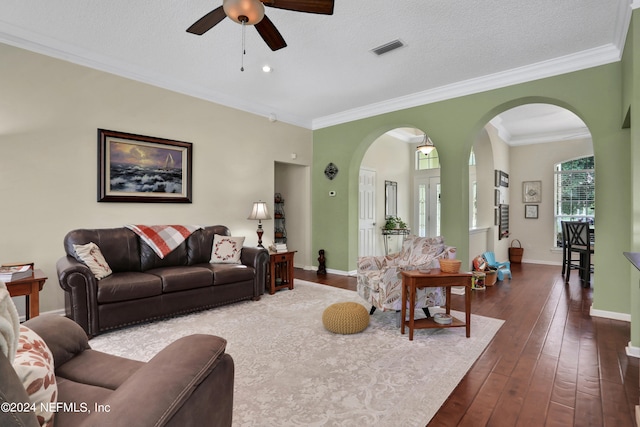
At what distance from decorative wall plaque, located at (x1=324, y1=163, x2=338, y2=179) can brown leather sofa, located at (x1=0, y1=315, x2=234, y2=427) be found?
4.91 metres

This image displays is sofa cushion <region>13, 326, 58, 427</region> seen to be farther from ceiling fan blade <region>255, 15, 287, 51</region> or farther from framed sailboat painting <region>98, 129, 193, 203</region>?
framed sailboat painting <region>98, 129, 193, 203</region>

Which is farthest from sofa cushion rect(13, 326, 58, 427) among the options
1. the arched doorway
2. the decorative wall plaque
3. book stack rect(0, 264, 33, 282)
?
the arched doorway

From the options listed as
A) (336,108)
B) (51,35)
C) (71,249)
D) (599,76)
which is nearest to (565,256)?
(599,76)

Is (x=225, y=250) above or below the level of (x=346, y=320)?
above

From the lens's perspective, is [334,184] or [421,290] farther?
[334,184]

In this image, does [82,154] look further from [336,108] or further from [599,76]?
[599,76]

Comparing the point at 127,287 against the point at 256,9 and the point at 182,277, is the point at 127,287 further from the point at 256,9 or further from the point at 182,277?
the point at 256,9

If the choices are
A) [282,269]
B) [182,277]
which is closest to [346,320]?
[182,277]

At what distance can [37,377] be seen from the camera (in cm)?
96

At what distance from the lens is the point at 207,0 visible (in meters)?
2.73

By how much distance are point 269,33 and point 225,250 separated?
2.68 meters

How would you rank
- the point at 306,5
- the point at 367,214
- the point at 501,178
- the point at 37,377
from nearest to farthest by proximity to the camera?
the point at 37,377 → the point at 306,5 → the point at 367,214 → the point at 501,178

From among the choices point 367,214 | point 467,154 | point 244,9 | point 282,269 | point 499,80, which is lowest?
point 282,269

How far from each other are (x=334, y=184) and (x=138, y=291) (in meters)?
3.77
